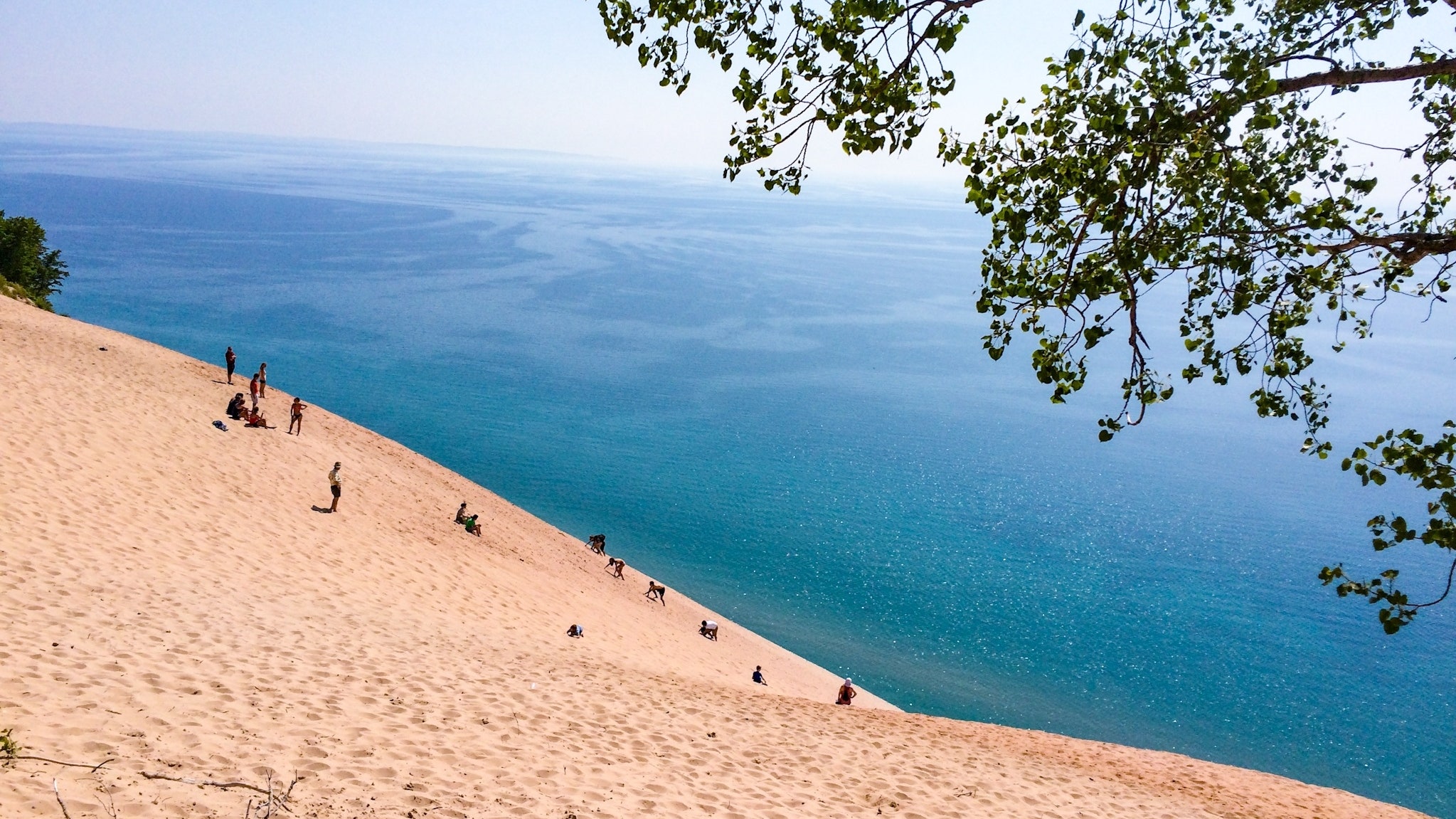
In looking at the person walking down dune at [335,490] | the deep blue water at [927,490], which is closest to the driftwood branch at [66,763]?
the person walking down dune at [335,490]

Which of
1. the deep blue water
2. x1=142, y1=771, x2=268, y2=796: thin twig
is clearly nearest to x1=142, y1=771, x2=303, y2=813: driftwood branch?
x1=142, y1=771, x2=268, y2=796: thin twig

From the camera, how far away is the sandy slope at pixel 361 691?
7494 mm

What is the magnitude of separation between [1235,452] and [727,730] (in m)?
66.0

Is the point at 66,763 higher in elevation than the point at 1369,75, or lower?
lower

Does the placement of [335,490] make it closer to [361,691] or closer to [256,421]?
[256,421]

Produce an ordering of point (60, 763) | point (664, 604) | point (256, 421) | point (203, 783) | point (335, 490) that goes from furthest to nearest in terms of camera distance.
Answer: point (664, 604) < point (256, 421) < point (335, 490) < point (203, 783) < point (60, 763)

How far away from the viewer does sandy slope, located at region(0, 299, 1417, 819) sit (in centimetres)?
749

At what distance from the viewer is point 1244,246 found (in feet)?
18.9

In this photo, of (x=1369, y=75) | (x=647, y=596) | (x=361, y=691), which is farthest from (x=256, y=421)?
(x=1369, y=75)

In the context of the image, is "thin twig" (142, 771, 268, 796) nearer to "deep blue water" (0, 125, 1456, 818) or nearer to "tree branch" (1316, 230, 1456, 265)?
"tree branch" (1316, 230, 1456, 265)

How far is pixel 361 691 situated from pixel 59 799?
13.9ft

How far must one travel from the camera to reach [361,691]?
992cm

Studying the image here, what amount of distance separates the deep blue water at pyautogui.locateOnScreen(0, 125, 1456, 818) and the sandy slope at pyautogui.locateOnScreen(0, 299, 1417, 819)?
14971 mm

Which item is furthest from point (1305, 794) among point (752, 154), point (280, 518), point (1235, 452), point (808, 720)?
point (1235, 452)
